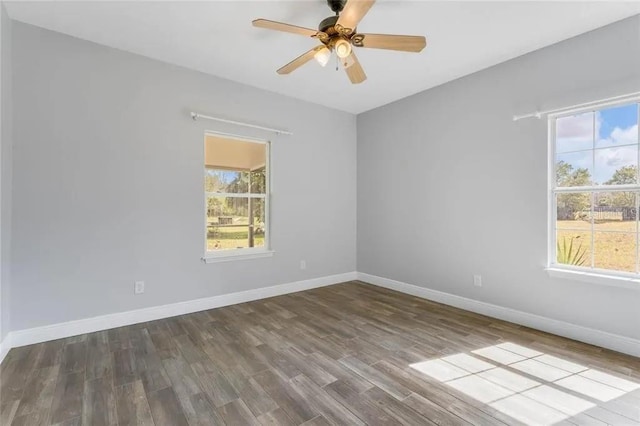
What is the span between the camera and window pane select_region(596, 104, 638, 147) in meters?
2.45

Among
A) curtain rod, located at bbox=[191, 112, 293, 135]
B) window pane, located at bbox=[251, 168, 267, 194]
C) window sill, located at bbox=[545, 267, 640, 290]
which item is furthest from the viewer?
window pane, located at bbox=[251, 168, 267, 194]

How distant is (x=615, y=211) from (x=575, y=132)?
0.79m

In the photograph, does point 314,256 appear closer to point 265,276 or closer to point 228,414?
point 265,276

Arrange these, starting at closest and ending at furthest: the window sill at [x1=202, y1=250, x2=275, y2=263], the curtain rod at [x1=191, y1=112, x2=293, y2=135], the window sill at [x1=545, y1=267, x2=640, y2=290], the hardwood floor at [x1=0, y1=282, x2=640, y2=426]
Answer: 1. the hardwood floor at [x1=0, y1=282, x2=640, y2=426]
2. the window sill at [x1=545, y1=267, x2=640, y2=290]
3. the curtain rod at [x1=191, y1=112, x2=293, y2=135]
4. the window sill at [x1=202, y1=250, x2=275, y2=263]

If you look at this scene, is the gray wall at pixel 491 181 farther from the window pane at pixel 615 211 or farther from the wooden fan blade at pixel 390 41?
the wooden fan blade at pixel 390 41

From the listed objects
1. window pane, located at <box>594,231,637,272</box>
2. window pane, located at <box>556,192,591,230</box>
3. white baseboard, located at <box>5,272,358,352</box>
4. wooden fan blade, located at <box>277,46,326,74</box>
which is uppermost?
wooden fan blade, located at <box>277,46,326,74</box>

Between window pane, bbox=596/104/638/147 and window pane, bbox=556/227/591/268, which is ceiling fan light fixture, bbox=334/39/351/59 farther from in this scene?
window pane, bbox=556/227/591/268

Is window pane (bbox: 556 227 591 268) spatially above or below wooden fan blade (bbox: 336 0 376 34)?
below

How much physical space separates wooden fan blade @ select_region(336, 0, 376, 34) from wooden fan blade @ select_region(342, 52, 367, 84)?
0.24m

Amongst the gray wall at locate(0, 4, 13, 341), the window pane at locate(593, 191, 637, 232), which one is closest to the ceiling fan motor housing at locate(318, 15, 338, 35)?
the gray wall at locate(0, 4, 13, 341)

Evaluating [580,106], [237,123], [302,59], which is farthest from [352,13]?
[580,106]

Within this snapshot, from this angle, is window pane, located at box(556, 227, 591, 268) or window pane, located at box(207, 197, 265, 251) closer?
window pane, located at box(556, 227, 591, 268)

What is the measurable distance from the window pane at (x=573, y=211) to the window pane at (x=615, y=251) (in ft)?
0.49

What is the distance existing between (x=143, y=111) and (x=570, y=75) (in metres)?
4.15
